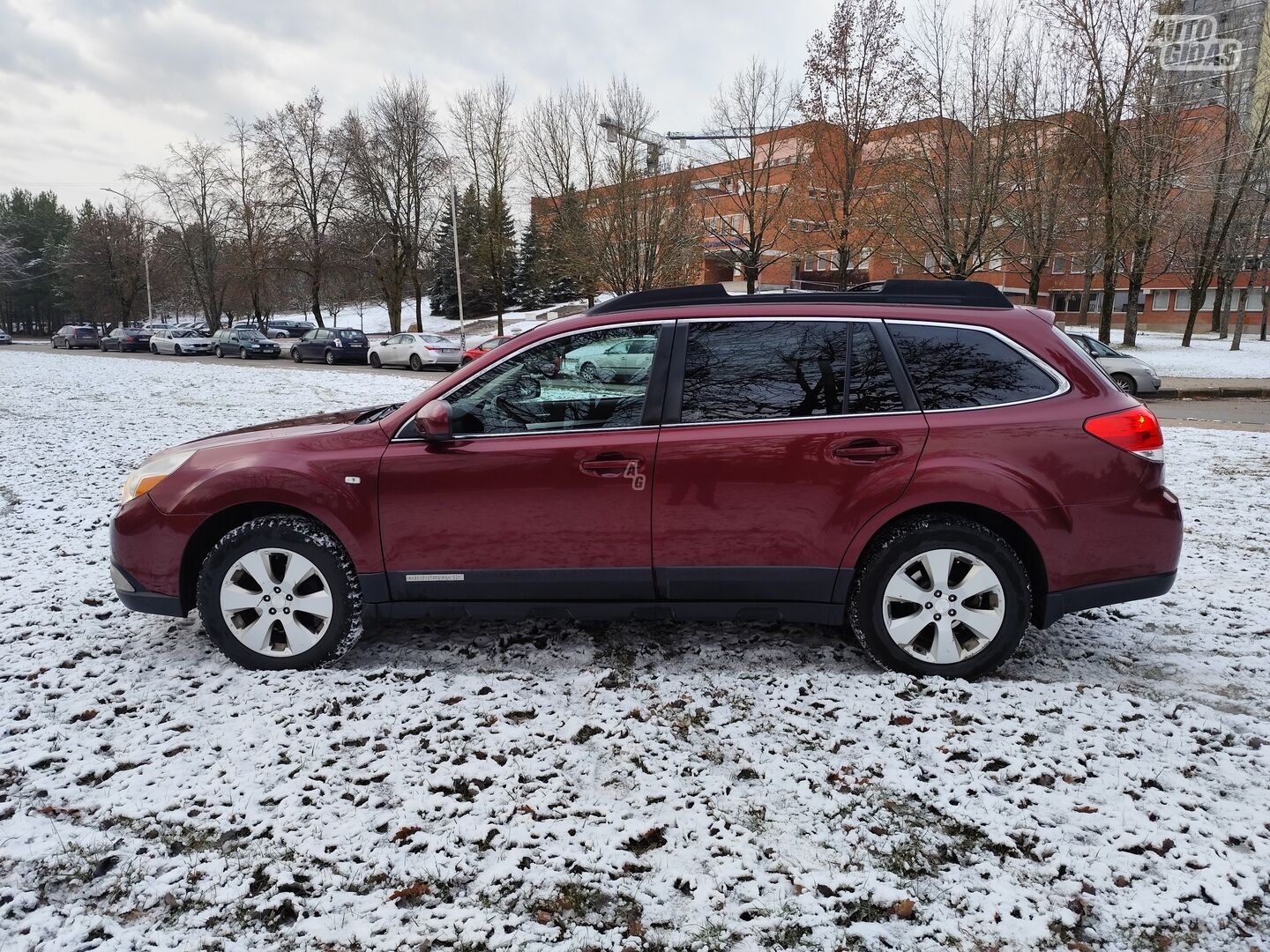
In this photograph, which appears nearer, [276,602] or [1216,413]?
[276,602]

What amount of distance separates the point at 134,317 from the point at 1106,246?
3399 inches

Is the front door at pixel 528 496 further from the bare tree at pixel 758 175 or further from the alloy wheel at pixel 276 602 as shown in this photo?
the bare tree at pixel 758 175

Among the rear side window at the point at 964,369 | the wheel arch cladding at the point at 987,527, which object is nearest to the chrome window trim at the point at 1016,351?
the rear side window at the point at 964,369

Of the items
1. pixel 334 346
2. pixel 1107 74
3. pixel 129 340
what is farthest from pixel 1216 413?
pixel 129 340

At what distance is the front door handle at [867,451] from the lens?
11.4 ft

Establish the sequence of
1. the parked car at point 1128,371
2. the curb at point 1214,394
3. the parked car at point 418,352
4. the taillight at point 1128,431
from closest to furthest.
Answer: the taillight at point 1128,431 < the parked car at point 1128,371 < the curb at point 1214,394 < the parked car at point 418,352

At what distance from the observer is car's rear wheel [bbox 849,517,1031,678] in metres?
3.46

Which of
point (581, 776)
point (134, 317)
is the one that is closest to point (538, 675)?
point (581, 776)

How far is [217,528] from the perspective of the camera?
3.81m

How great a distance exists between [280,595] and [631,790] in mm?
2000

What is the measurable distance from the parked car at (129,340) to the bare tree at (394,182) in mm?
13689

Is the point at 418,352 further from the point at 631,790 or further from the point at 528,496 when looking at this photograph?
the point at 631,790

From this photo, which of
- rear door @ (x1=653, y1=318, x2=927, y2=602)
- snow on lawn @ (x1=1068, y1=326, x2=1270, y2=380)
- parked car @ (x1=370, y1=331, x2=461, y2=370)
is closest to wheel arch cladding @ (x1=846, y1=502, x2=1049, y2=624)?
rear door @ (x1=653, y1=318, x2=927, y2=602)

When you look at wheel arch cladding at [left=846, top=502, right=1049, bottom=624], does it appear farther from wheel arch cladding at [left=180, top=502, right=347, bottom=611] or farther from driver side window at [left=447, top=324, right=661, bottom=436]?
wheel arch cladding at [left=180, top=502, right=347, bottom=611]
